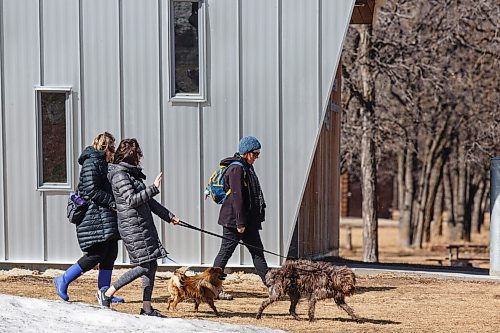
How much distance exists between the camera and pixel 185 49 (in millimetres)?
14266

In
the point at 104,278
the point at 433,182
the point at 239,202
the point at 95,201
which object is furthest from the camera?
the point at 433,182

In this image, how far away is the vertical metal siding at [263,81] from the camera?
1411 cm

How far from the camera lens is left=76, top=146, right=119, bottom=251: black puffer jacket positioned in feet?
33.8

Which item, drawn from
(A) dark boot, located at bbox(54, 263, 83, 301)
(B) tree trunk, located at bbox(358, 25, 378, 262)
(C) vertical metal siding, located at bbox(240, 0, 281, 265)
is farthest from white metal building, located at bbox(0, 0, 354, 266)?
(B) tree trunk, located at bbox(358, 25, 378, 262)

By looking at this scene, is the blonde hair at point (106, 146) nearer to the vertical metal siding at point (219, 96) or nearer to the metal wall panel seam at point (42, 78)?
the vertical metal siding at point (219, 96)

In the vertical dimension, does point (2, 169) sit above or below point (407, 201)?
above

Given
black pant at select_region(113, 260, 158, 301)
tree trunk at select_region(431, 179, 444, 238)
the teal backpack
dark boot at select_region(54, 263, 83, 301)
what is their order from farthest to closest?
tree trunk at select_region(431, 179, 444, 238)
the teal backpack
dark boot at select_region(54, 263, 83, 301)
black pant at select_region(113, 260, 158, 301)

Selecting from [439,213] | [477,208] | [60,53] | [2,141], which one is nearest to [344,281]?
[60,53]

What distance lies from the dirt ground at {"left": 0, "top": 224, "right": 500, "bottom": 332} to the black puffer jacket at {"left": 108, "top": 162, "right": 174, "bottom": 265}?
3.18 feet

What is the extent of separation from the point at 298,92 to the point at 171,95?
1816 mm

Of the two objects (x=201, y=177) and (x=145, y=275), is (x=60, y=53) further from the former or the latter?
(x=145, y=275)

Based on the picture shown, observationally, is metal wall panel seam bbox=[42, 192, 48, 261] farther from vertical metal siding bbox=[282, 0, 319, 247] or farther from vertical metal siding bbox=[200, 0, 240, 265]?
vertical metal siding bbox=[282, 0, 319, 247]

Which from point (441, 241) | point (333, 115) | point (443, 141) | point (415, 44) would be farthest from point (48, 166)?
point (441, 241)

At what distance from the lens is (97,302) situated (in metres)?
11.3
